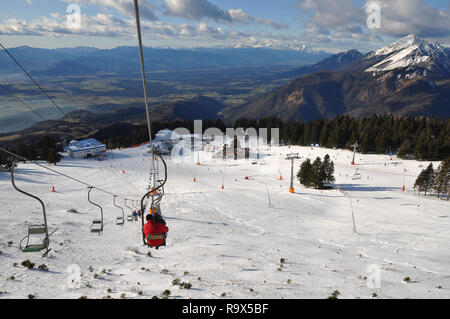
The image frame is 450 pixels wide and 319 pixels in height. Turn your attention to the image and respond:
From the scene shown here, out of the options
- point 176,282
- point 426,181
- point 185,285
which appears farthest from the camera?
point 426,181

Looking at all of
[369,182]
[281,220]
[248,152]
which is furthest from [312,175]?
[248,152]

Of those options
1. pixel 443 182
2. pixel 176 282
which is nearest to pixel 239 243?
pixel 176 282

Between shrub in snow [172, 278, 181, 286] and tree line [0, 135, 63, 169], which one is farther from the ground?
tree line [0, 135, 63, 169]

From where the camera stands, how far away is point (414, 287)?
Answer: 13.9 meters

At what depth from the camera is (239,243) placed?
2197 centimetres

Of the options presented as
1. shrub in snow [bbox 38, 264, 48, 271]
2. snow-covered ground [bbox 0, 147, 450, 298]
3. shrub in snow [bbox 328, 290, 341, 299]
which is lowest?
snow-covered ground [bbox 0, 147, 450, 298]

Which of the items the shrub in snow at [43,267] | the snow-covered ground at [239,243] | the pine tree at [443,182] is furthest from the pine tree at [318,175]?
the shrub in snow at [43,267]

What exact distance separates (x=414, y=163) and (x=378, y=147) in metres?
12.8

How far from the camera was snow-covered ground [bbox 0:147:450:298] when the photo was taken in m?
13.7

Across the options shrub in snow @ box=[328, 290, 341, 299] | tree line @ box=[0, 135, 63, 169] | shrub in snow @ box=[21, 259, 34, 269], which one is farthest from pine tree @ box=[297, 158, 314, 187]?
tree line @ box=[0, 135, 63, 169]

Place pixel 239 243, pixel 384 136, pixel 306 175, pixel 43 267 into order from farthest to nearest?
pixel 384 136, pixel 306 175, pixel 239 243, pixel 43 267

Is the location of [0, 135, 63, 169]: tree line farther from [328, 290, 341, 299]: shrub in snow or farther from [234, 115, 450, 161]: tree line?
[234, 115, 450, 161]: tree line

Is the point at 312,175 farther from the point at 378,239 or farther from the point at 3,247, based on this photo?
the point at 3,247

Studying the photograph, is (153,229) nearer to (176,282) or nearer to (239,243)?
(176,282)
